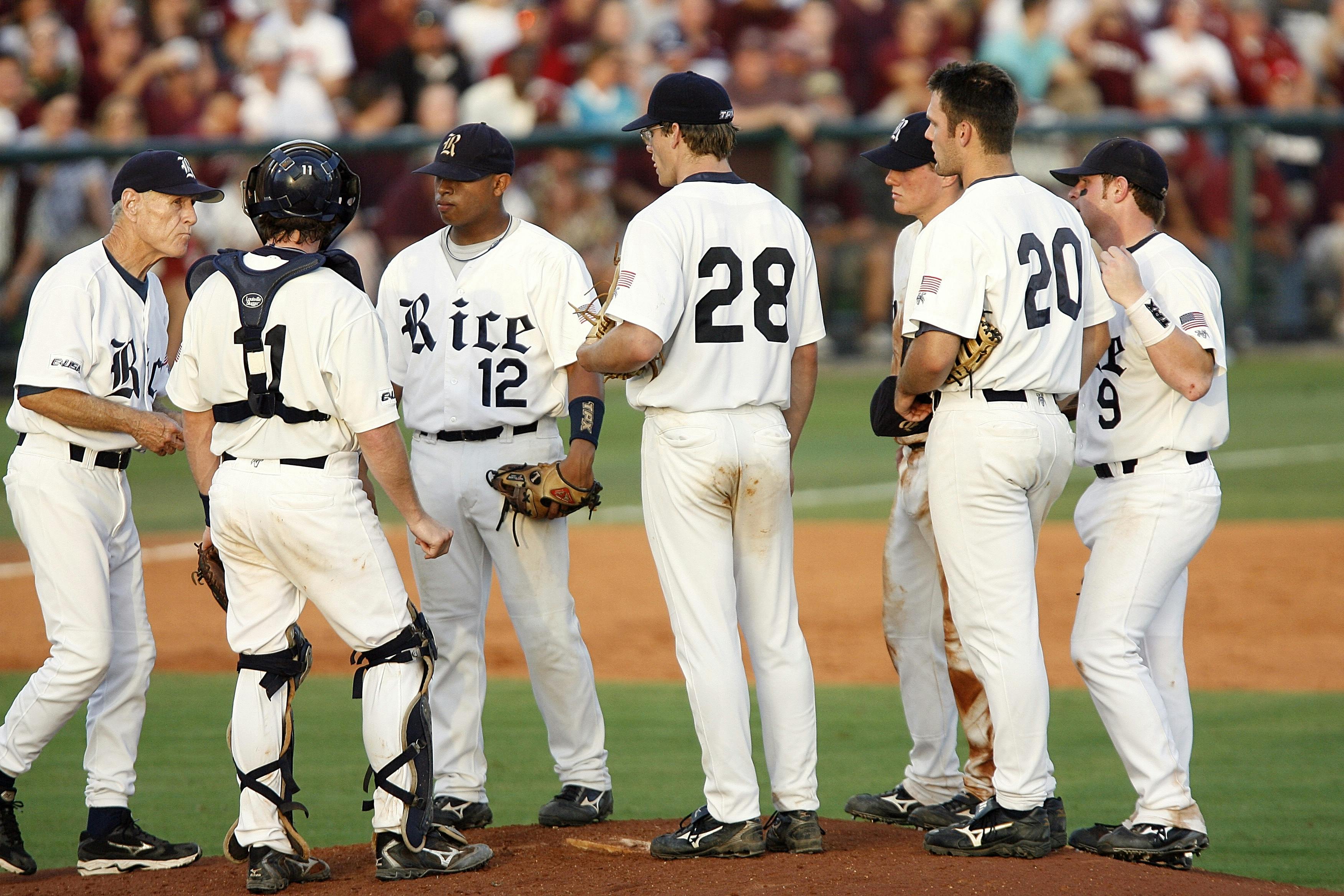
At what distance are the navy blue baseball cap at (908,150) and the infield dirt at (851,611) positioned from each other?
358 centimetres

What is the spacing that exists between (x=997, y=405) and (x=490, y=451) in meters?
1.77

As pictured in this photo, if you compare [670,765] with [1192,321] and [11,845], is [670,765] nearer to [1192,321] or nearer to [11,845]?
[11,845]

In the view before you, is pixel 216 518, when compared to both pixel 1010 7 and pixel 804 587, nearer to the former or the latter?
pixel 804 587

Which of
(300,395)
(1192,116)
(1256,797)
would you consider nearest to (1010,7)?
(1192,116)

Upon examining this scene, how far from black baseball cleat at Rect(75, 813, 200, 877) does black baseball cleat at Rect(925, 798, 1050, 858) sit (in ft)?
7.87

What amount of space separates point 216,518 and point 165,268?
1122 cm

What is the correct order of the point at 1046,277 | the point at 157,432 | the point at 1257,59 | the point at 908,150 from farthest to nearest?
1. the point at 1257,59
2. the point at 908,150
3. the point at 157,432
4. the point at 1046,277

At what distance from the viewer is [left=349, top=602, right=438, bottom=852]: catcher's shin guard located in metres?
4.45

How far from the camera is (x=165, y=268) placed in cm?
1491

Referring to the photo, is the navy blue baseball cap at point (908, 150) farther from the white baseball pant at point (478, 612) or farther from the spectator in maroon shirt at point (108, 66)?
the spectator in maroon shirt at point (108, 66)

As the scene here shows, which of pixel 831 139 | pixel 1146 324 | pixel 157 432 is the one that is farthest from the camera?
pixel 831 139

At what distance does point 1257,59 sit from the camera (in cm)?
1817

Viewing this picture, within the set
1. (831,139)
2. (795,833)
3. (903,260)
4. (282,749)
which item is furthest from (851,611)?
(831,139)

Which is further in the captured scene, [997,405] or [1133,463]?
[1133,463]
